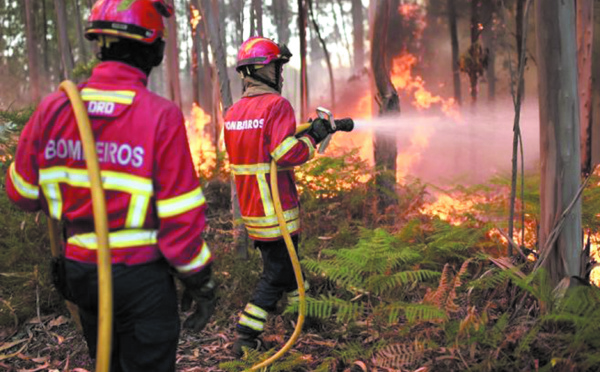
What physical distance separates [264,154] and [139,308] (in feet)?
6.05

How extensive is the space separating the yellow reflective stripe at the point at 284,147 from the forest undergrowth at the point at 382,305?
33.7 inches

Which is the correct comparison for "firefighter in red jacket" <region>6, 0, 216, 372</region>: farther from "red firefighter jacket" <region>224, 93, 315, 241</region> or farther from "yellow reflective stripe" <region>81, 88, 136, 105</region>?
"red firefighter jacket" <region>224, 93, 315, 241</region>

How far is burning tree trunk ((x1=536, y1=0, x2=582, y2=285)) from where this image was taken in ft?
10.9

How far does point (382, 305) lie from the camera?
11.4 feet

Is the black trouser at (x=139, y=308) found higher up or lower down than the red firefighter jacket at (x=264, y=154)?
lower down

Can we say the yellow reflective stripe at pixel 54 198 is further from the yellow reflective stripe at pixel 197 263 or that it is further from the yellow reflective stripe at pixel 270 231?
the yellow reflective stripe at pixel 270 231

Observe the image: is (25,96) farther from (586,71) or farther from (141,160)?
(141,160)

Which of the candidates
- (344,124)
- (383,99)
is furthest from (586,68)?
(344,124)

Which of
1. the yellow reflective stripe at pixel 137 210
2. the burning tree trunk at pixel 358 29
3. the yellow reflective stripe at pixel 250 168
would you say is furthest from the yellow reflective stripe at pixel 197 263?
the burning tree trunk at pixel 358 29

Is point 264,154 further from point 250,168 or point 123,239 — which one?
point 123,239

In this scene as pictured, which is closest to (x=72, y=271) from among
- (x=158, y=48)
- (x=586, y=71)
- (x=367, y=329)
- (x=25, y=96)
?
(x=158, y=48)

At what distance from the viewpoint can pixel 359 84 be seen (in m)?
29.5

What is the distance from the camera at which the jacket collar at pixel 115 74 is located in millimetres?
2111

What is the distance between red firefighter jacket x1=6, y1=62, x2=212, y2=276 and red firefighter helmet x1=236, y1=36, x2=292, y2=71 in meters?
1.77
